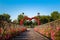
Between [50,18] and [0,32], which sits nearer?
[0,32]

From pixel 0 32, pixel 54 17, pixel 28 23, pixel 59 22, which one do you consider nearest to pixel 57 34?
pixel 59 22

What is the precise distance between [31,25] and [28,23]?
272 centimetres

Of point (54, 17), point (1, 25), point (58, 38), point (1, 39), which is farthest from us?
point (54, 17)

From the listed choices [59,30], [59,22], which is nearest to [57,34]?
[59,30]

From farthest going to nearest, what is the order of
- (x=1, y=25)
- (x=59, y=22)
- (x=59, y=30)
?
(x=59, y=22) → (x=1, y=25) → (x=59, y=30)

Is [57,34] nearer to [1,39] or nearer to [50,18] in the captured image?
[1,39]

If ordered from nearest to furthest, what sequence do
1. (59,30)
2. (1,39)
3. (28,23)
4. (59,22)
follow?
(1,39) < (59,30) < (59,22) < (28,23)

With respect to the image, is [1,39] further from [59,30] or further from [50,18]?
[50,18]

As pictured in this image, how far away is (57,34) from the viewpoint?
17.4 metres

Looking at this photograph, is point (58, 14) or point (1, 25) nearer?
point (1, 25)

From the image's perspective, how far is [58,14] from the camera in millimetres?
165500

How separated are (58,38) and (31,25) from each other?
429ft

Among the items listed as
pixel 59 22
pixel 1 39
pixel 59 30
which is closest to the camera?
pixel 1 39

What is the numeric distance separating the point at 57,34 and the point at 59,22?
2951 mm
